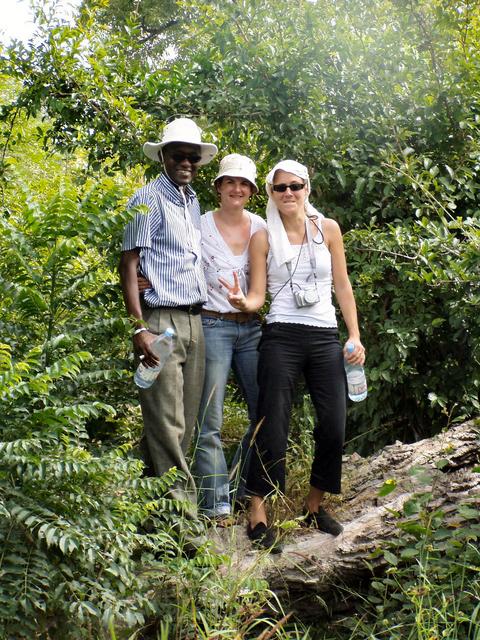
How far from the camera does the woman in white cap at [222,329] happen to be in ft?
15.9

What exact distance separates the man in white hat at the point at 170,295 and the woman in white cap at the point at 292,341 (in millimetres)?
289

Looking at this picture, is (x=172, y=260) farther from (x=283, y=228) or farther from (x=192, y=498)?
(x=192, y=498)

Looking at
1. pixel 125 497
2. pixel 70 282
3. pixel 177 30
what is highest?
pixel 177 30

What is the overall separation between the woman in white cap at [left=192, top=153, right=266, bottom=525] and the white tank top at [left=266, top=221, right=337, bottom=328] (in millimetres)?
227

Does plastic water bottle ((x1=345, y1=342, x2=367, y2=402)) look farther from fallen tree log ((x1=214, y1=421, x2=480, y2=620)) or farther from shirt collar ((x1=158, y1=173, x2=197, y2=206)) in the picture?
shirt collar ((x1=158, y1=173, x2=197, y2=206))

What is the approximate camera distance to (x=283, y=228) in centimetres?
480

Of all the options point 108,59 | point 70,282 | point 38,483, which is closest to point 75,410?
point 38,483

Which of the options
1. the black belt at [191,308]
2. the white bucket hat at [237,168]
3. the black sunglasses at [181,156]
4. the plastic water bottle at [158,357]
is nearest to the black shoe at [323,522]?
the plastic water bottle at [158,357]

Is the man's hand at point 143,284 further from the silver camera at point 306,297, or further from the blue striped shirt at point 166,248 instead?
the silver camera at point 306,297

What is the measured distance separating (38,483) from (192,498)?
41.0 inches

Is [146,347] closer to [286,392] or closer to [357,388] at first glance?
[286,392]

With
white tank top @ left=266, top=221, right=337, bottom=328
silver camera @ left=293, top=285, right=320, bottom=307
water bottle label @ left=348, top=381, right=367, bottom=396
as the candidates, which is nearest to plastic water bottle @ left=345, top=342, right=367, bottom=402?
water bottle label @ left=348, top=381, right=367, bottom=396

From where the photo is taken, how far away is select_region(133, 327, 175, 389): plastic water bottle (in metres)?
4.46

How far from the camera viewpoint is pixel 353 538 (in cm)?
475
